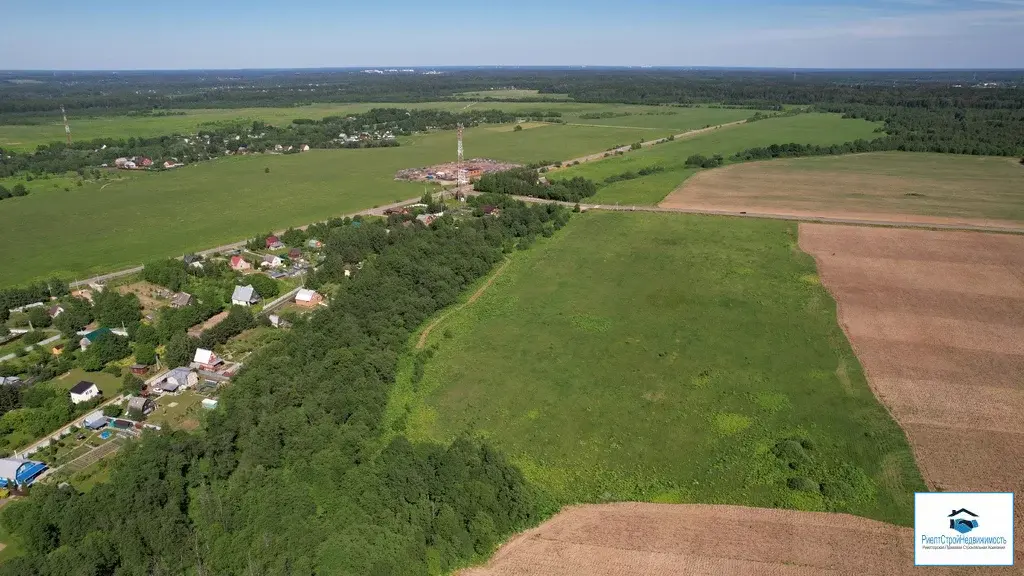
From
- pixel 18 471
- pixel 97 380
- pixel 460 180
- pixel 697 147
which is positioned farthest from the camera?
pixel 697 147

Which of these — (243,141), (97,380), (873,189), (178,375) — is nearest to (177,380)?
(178,375)

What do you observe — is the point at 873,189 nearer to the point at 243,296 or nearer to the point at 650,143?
the point at 650,143

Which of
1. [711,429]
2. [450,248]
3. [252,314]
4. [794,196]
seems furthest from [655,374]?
[794,196]

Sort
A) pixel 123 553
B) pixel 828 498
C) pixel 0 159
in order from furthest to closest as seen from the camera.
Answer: pixel 0 159, pixel 828 498, pixel 123 553

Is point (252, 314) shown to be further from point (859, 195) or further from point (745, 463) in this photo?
point (859, 195)

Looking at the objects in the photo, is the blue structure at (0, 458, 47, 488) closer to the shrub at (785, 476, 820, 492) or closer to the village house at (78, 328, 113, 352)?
the village house at (78, 328, 113, 352)

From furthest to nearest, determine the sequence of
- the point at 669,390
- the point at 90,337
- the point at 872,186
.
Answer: the point at 872,186
the point at 90,337
the point at 669,390
